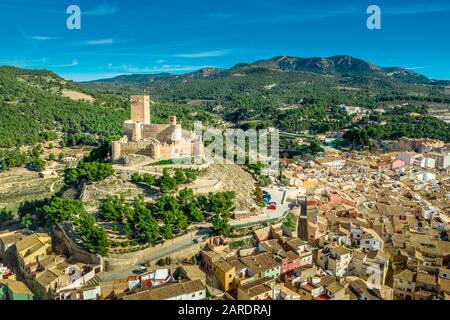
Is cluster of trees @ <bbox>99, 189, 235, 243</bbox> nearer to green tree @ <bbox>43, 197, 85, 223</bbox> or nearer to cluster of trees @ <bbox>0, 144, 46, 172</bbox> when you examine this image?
green tree @ <bbox>43, 197, 85, 223</bbox>

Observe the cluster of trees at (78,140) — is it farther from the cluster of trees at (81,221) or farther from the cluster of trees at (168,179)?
the cluster of trees at (81,221)

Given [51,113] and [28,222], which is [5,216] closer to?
[28,222]

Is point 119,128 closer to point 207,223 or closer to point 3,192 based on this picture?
point 3,192

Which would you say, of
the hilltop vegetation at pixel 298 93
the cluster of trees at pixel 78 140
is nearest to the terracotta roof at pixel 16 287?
the cluster of trees at pixel 78 140

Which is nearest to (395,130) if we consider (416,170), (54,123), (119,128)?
(416,170)

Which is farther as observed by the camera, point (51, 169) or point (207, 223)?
point (51, 169)

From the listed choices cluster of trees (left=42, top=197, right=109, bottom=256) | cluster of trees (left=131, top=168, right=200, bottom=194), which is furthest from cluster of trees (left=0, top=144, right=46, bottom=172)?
cluster of trees (left=131, top=168, right=200, bottom=194)
